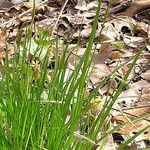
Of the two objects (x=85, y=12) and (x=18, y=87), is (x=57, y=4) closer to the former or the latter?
(x=85, y=12)

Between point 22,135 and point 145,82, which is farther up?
point 22,135

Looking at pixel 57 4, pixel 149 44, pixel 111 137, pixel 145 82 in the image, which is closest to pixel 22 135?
pixel 111 137

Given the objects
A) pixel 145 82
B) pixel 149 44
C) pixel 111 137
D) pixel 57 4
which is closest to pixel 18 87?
pixel 111 137

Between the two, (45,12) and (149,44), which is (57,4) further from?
(149,44)

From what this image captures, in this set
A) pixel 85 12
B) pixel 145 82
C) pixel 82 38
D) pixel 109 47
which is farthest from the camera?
pixel 85 12

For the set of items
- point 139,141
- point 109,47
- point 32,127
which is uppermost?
point 32,127

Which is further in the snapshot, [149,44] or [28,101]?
[149,44]

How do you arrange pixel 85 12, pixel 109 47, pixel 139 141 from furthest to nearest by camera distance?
1. pixel 85 12
2. pixel 109 47
3. pixel 139 141
